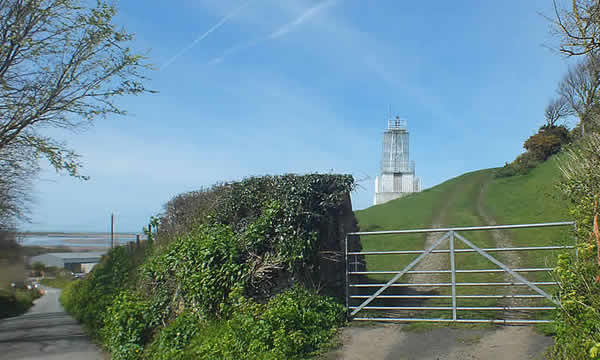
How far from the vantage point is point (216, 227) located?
9344 mm

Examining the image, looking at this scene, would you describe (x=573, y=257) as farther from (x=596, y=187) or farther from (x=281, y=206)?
(x=281, y=206)

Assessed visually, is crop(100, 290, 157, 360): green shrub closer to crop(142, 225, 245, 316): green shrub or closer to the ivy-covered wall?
the ivy-covered wall

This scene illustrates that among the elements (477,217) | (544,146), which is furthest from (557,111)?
(477,217)

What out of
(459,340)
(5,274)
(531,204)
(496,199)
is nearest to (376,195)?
(496,199)

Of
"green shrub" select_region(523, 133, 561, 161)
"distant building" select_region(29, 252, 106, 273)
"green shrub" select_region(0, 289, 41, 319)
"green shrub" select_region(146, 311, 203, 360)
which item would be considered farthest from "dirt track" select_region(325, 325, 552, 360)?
"green shrub" select_region(523, 133, 561, 161)

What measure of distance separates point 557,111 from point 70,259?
139ft

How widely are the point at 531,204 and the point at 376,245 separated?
12.2 meters

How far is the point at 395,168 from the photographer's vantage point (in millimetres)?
67812

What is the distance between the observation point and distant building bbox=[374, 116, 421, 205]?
214ft

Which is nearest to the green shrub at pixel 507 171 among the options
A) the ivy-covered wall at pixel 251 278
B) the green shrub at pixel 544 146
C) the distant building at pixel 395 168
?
the green shrub at pixel 544 146

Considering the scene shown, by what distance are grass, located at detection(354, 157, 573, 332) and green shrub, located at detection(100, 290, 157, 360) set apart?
17.9 ft

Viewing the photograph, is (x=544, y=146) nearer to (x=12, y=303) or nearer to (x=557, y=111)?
(x=557, y=111)

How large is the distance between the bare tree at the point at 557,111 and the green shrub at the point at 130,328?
4324 centimetres

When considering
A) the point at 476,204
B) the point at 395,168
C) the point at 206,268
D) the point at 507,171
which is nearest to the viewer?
the point at 206,268
